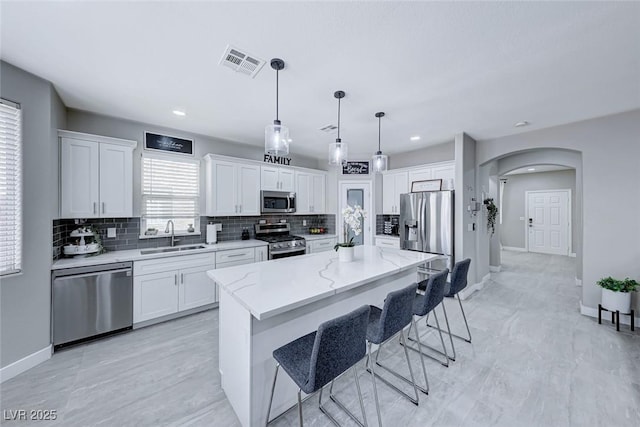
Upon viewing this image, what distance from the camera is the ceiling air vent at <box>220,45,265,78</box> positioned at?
6.30ft

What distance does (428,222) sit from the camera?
4312 millimetres

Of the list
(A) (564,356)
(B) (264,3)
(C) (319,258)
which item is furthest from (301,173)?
(A) (564,356)

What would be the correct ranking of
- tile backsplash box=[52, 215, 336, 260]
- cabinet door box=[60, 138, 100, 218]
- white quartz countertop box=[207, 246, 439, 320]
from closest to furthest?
white quartz countertop box=[207, 246, 439, 320] → cabinet door box=[60, 138, 100, 218] → tile backsplash box=[52, 215, 336, 260]

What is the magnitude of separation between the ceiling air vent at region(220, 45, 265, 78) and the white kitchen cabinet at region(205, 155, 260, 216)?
2041 mm

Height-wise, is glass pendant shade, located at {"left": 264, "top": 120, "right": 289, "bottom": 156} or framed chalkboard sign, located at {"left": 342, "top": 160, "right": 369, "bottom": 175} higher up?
framed chalkboard sign, located at {"left": 342, "top": 160, "right": 369, "bottom": 175}

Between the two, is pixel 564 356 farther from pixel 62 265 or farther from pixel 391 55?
pixel 62 265

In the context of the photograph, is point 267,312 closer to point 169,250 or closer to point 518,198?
point 169,250

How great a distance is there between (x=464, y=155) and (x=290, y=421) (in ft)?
13.7

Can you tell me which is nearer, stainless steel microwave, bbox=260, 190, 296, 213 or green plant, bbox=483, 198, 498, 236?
stainless steel microwave, bbox=260, 190, 296, 213

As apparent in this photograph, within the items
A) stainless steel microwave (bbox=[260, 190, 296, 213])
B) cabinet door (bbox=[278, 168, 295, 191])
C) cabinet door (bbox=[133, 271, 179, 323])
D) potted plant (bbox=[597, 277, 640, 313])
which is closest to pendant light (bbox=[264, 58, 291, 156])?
cabinet door (bbox=[133, 271, 179, 323])

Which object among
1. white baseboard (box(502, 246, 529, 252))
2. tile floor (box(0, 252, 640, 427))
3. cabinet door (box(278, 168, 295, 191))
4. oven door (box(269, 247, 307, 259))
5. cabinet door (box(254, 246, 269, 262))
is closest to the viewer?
tile floor (box(0, 252, 640, 427))

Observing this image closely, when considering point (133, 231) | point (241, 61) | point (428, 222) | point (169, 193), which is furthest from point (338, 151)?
point (133, 231)

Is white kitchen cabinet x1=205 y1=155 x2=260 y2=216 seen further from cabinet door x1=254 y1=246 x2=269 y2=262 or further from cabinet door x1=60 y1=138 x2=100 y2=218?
cabinet door x1=60 y1=138 x2=100 y2=218

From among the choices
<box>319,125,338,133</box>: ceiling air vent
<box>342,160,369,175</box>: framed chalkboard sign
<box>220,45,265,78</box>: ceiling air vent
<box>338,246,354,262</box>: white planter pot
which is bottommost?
<box>338,246,354,262</box>: white planter pot
